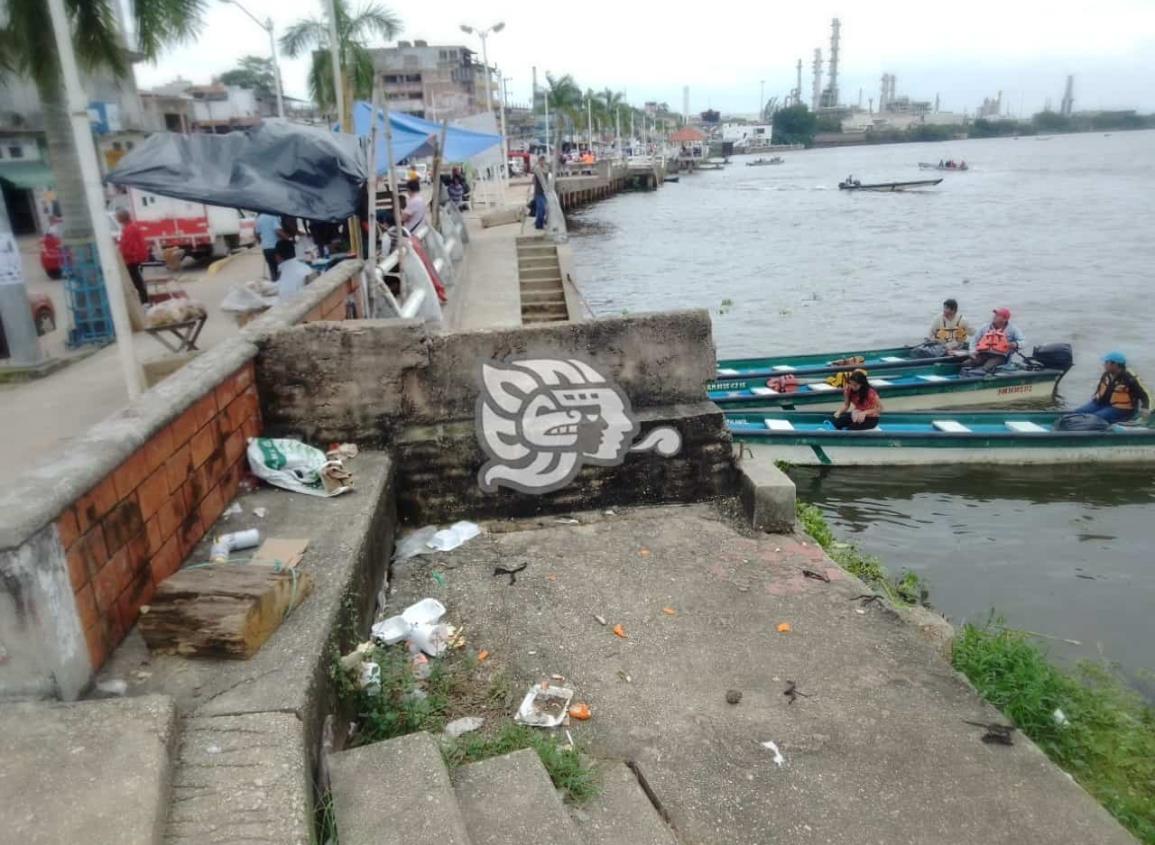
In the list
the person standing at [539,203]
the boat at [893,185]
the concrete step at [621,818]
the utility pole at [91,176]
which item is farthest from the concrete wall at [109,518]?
the boat at [893,185]

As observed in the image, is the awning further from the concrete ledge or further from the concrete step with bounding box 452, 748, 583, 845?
the concrete step with bounding box 452, 748, 583, 845

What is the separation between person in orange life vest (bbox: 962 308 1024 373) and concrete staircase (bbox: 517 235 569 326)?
24.2ft

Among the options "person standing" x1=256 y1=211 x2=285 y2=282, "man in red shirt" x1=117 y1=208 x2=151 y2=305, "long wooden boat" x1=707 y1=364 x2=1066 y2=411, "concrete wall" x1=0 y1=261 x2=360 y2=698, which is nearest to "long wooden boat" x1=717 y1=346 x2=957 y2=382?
"long wooden boat" x1=707 y1=364 x2=1066 y2=411

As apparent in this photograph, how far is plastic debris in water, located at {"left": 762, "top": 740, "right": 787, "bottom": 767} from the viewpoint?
3439 mm

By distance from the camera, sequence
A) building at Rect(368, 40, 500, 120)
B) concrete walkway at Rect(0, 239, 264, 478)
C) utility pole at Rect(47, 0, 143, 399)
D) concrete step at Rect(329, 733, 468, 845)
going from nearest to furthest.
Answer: concrete step at Rect(329, 733, 468, 845) → utility pole at Rect(47, 0, 143, 399) → concrete walkway at Rect(0, 239, 264, 478) → building at Rect(368, 40, 500, 120)

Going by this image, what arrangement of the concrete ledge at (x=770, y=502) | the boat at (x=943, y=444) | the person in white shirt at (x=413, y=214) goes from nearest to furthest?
the concrete ledge at (x=770, y=502) → the boat at (x=943, y=444) → the person in white shirt at (x=413, y=214)

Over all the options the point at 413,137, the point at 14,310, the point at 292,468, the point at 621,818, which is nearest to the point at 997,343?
the point at 413,137

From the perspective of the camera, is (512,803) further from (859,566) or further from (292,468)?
(859,566)

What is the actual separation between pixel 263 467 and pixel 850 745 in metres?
3.50

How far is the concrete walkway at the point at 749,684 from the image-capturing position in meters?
3.19

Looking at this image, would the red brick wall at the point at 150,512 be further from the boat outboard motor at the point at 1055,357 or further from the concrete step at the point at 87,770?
the boat outboard motor at the point at 1055,357

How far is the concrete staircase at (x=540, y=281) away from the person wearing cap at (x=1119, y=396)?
28.8 ft

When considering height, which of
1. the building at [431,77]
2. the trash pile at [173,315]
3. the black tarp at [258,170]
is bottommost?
the trash pile at [173,315]

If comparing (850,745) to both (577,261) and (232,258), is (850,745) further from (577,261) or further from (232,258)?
(577,261)
